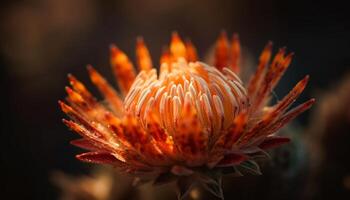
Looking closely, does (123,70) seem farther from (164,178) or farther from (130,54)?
(130,54)

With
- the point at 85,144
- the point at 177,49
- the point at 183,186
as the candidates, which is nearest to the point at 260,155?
the point at 183,186

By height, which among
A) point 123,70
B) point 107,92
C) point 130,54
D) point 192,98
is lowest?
point 192,98

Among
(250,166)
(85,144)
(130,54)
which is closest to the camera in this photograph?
(250,166)

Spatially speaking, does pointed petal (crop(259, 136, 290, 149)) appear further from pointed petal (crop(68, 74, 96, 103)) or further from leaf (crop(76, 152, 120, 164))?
pointed petal (crop(68, 74, 96, 103))

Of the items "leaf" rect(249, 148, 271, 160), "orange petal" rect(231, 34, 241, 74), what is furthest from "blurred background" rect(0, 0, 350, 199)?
"leaf" rect(249, 148, 271, 160)

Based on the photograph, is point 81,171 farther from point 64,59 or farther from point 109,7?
point 109,7

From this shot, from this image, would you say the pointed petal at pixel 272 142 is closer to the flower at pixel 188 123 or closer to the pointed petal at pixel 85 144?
the flower at pixel 188 123
